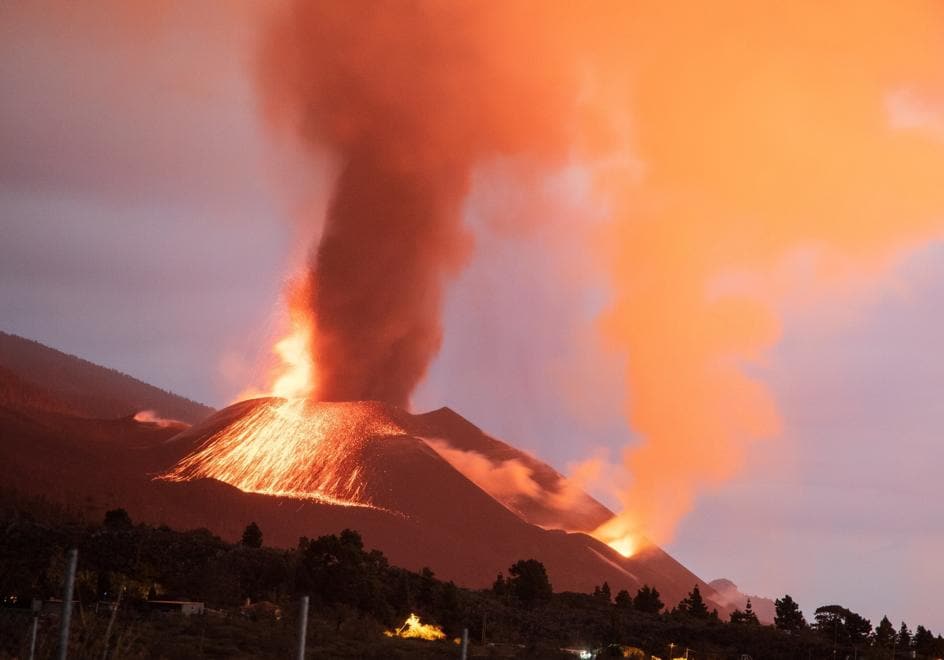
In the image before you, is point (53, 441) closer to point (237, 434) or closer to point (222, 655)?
point (237, 434)

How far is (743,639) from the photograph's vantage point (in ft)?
255

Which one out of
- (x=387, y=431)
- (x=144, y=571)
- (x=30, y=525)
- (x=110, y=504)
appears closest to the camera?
(x=144, y=571)

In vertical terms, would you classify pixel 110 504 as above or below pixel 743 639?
above

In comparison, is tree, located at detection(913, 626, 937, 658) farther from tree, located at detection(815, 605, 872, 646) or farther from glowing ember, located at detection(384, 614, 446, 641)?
glowing ember, located at detection(384, 614, 446, 641)

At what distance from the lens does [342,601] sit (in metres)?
71.8

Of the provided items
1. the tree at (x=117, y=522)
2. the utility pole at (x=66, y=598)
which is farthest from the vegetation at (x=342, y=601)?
the utility pole at (x=66, y=598)


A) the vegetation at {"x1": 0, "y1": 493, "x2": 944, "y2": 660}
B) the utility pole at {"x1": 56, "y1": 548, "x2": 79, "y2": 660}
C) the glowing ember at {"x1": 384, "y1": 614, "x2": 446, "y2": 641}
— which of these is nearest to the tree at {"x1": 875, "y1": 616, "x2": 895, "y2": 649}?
the vegetation at {"x1": 0, "y1": 493, "x2": 944, "y2": 660}

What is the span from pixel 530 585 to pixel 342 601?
2823 cm

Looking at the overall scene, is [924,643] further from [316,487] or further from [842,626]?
[316,487]

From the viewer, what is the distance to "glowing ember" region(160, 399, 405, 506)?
169 metres

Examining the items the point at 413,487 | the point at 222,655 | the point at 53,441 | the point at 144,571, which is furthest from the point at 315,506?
the point at 222,655

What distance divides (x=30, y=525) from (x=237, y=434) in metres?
99.8

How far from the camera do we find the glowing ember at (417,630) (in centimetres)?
6925

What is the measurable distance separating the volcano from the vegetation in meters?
54.7
